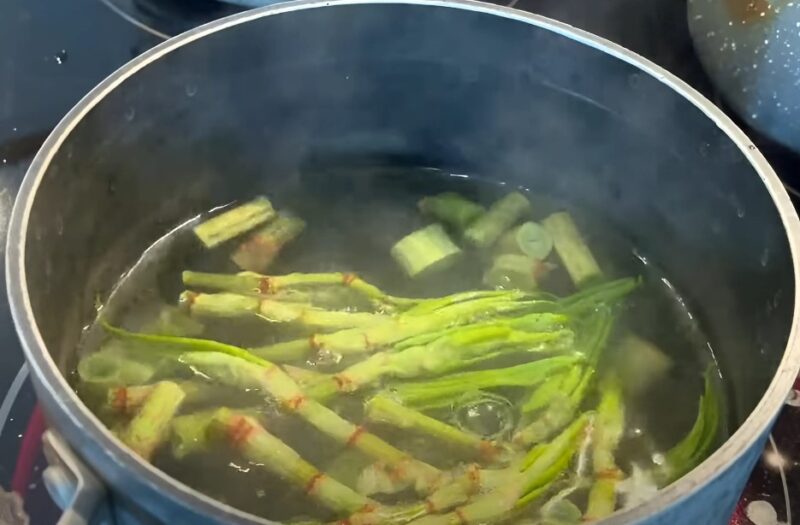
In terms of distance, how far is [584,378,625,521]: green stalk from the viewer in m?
0.74

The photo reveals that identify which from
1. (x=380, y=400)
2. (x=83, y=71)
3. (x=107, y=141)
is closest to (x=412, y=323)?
(x=380, y=400)

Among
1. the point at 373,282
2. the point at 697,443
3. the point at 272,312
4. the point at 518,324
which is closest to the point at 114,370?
the point at 272,312

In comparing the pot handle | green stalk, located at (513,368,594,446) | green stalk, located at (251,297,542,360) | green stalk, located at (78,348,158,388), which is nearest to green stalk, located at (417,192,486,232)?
green stalk, located at (251,297,542,360)

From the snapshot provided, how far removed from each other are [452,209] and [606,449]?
0.31 metres

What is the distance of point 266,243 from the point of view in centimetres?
96

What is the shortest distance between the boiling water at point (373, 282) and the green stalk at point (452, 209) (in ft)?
0.05

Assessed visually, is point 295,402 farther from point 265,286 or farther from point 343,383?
point 265,286

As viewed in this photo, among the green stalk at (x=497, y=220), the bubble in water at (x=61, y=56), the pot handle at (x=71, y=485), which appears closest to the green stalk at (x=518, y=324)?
the green stalk at (x=497, y=220)

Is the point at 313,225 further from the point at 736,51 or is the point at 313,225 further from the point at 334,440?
the point at 736,51

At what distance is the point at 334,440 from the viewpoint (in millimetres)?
774

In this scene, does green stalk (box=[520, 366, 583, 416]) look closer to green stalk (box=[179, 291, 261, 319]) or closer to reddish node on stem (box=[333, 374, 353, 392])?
reddish node on stem (box=[333, 374, 353, 392])

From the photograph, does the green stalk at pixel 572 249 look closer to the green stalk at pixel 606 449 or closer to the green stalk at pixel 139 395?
the green stalk at pixel 606 449

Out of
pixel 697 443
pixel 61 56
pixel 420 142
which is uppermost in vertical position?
pixel 61 56

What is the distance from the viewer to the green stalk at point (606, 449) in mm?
743
